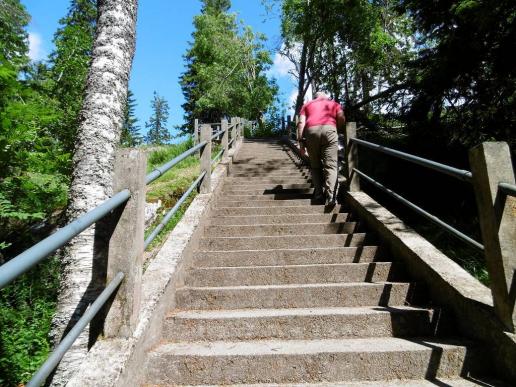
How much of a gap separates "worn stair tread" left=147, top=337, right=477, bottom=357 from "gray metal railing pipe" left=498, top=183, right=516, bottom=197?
1.04 metres

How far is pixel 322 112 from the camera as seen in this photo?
6164 mm

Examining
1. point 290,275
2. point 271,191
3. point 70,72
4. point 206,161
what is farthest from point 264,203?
point 70,72

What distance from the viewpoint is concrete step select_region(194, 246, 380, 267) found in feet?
14.1

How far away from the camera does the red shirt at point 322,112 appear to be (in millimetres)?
6112

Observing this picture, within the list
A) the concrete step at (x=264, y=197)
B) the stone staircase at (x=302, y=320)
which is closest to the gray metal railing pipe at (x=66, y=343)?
the stone staircase at (x=302, y=320)

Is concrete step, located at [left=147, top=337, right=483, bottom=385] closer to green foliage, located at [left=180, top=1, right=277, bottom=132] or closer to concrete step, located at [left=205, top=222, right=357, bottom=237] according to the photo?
concrete step, located at [left=205, top=222, right=357, bottom=237]

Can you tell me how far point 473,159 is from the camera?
273 centimetres

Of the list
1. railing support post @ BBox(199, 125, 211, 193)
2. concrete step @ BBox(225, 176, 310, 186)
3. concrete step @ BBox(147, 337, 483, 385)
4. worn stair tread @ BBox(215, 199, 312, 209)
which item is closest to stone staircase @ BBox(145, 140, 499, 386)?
concrete step @ BBox(147, 337, 483, 385)

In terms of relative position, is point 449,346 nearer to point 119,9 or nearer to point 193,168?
point 119,9

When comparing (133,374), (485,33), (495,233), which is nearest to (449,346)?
(495,233)

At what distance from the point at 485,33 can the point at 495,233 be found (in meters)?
6.21

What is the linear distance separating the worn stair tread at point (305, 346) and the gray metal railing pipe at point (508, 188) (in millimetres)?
1040

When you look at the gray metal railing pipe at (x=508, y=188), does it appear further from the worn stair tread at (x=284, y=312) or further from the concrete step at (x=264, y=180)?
the concrete step at (x=264, y=180)

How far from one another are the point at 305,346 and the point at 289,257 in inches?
59.3
